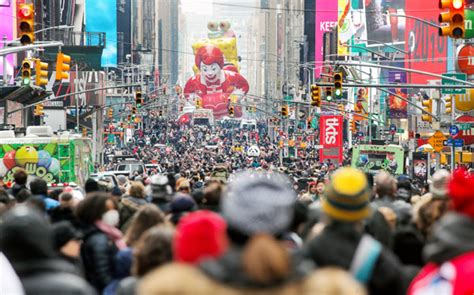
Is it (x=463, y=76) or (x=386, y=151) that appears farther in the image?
(x=386, y=151)

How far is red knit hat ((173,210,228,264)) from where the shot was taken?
16.5 feet

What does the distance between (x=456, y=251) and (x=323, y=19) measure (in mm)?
136535

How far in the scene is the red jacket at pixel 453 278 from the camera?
584 cm

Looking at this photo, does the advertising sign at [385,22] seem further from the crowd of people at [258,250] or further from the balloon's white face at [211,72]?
the balloon's white face at [211,72]

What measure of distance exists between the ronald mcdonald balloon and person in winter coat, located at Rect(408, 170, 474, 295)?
605 ft

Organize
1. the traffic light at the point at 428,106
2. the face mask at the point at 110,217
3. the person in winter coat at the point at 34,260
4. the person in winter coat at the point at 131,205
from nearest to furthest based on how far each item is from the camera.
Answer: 1. the person in winter coat at the point at 34,260
2. the face mask at the point at 110,217
3. the person in winter coat at the point at 131,205
4. the traffic light at the point at 428,106

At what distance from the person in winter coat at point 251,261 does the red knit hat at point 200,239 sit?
2.2 inches

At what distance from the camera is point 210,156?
279 ft

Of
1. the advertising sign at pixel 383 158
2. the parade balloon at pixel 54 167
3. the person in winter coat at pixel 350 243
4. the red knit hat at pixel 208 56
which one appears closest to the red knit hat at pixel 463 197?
the person in winter coat at pixel 350 243

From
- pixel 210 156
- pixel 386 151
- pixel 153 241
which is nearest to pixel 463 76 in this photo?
pixel 386 151

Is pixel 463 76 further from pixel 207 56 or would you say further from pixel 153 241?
pixel 207 56

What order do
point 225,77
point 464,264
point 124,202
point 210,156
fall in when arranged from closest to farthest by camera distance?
point 464,264 < point 124,202 < point 210,156 < point 225,77

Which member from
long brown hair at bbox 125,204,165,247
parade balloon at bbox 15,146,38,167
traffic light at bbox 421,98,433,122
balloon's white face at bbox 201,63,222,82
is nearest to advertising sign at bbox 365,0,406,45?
traffic light at bbox 421,98,433,122

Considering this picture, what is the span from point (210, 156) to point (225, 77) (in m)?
108
